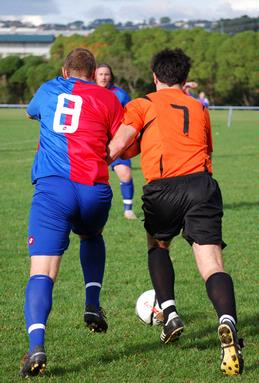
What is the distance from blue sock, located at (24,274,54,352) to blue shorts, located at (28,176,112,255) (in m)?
0.18

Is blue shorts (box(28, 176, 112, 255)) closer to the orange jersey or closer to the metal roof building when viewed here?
the orange jersey

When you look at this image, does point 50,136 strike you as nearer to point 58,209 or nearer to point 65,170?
Result: point 65,170

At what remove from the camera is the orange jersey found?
5000 millimetres

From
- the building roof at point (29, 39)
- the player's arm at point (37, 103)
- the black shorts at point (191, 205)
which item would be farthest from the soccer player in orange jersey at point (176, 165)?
the building roof at point (29, 39)

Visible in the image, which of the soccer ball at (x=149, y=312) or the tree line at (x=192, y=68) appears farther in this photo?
the tree line at (x=192, y=68)

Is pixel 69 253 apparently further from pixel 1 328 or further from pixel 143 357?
pixel 143 357

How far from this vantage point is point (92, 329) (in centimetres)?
555

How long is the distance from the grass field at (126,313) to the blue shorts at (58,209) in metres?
0.79

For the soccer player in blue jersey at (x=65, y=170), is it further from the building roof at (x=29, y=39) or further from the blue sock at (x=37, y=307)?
the building roof at (x=29, y=39)

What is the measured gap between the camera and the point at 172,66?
514 centimetres

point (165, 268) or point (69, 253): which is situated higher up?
point (165, 268)

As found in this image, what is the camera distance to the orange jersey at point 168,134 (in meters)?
5.00

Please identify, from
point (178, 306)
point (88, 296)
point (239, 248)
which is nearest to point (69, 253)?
point (239, 248)

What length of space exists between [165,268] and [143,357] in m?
0.65
